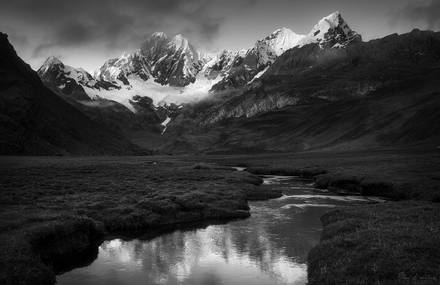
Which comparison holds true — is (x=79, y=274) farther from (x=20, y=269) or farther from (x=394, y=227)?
(x=394, y=227)

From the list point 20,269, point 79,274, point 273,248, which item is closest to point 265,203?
point 273,248

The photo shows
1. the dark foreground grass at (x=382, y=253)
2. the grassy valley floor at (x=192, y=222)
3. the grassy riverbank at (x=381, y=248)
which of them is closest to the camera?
the dark foreground grass at (x=382, y=253)

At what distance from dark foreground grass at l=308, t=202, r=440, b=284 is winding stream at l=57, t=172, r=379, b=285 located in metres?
3.08

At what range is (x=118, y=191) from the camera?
65500 mm

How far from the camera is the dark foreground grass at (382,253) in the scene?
74.0 feet

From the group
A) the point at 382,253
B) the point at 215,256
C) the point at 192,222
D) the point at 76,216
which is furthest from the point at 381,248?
the point at 192,222

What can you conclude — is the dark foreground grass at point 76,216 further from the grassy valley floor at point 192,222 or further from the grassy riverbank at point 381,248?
the grassy riverbank at point 381,248

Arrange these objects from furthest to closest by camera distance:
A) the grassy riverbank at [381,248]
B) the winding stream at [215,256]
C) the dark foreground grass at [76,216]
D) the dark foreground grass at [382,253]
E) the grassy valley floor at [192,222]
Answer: the winding stream at [215,256] → the dark foreground grass at [76,216] → the grassy valley floor at [192,222] → the grassy riverbank at [381,248] → the dark foreground grass at [382,253]

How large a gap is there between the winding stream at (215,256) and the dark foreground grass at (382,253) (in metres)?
3.08

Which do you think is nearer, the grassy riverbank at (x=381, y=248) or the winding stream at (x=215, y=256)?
the grassy riverbank at (x=381, y=248)

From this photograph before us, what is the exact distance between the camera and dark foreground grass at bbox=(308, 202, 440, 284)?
2256cm

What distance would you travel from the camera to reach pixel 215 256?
1410 inches

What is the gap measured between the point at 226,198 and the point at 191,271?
2998cm

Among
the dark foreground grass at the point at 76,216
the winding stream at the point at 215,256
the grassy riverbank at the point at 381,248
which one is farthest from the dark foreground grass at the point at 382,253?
the dark foreground grass at the point at 76,216
